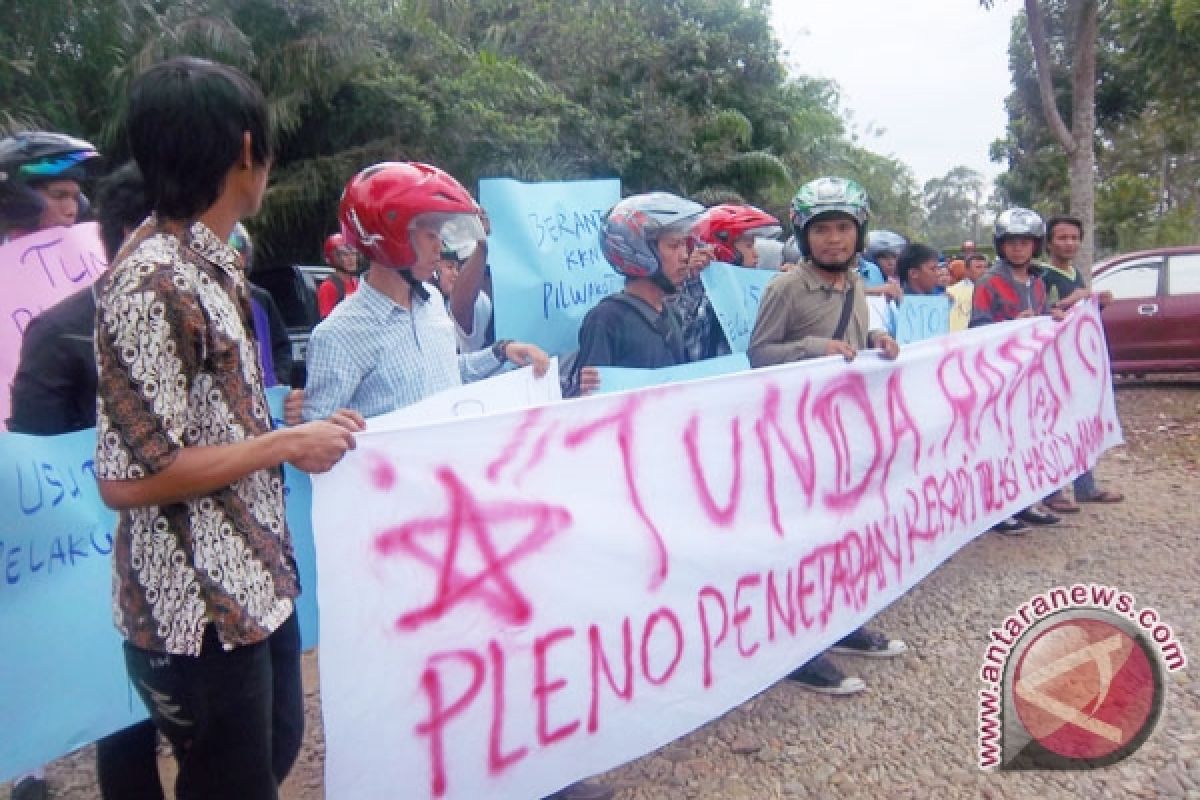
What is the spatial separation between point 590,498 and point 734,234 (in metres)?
2.82

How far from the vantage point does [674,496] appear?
2650mm

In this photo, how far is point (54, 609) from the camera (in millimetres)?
2275

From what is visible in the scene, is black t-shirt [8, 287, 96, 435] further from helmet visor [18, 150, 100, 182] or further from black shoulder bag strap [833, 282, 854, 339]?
black shoulder bag strap [833, 282, 854, 339]

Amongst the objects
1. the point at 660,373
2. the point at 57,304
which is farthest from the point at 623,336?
the point at 57,304

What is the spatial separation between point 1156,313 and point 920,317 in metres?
5.71

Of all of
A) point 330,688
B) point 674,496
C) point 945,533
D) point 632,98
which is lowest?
point 945,533

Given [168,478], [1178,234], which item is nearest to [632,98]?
[1178,234]

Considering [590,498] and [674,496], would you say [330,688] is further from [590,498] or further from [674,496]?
[674,496]

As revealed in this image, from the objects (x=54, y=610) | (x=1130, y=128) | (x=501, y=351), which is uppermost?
(x=1130, y=128)

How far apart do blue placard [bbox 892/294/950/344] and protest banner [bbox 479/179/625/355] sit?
1.96 meters

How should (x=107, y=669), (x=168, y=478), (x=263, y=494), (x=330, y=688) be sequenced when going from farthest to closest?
(x=107, y=669), (x=330, y=688), (x=263, y=494), (x=168, y=478)

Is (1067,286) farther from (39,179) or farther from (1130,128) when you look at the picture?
(1130,128)

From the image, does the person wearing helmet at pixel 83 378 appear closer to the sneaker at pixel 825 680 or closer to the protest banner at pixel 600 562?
Result: the protest banner at pixel 600 562

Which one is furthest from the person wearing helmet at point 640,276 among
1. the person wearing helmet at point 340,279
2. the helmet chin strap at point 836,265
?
the person wearing helmet at point 340,279
